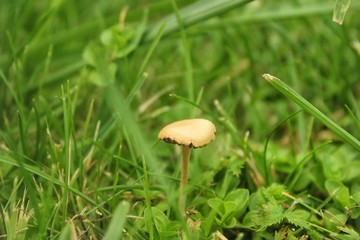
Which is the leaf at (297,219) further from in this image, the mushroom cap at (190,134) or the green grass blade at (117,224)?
the green grass blade at (117,224)

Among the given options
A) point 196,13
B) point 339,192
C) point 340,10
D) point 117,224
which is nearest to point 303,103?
point 339,192

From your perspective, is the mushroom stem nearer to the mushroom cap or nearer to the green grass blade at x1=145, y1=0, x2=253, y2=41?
the mushroom cap

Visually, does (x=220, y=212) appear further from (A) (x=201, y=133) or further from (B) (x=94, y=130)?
(B) (x=94, y=130)

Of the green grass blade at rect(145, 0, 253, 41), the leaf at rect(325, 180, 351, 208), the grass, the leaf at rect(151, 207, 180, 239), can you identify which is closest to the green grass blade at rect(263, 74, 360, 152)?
the grass

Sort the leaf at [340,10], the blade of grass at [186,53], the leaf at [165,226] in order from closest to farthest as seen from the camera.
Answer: the leaf at [165,226]
the leaf at [340,10]
the blade of grass at [186,53]

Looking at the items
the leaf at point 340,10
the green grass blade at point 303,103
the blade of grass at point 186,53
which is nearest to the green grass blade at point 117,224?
the green grass blade at point 303,103

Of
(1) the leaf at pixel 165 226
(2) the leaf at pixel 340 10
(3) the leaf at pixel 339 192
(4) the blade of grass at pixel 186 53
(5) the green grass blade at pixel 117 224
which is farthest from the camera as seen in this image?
(4) the blade of grass at pixel 186 53

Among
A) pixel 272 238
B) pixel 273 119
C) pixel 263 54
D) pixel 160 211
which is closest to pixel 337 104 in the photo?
pixel 273 119

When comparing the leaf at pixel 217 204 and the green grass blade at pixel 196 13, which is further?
the green grass blade at pixel 196 13
